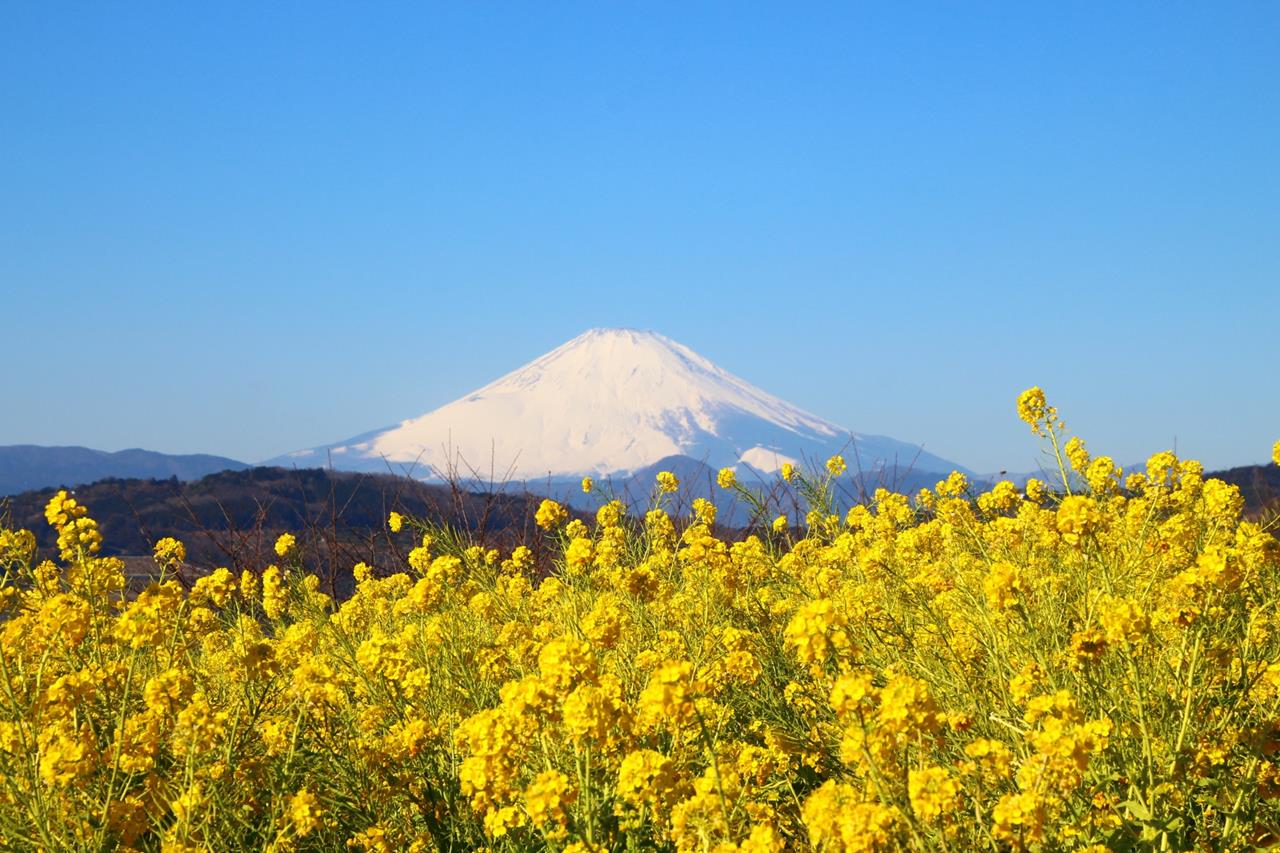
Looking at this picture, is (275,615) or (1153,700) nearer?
(1153,700)

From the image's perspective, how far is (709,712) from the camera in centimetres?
352

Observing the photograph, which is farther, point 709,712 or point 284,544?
point 284,544

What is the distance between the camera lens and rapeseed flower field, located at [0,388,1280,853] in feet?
8.55

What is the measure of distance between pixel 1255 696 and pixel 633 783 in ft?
7.27

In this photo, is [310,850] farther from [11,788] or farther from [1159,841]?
[1159,841]

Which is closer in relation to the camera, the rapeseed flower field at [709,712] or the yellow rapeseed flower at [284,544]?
the rapeseed flower field at [709,712]

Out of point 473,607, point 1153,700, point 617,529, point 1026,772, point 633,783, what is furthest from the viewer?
point 617,529

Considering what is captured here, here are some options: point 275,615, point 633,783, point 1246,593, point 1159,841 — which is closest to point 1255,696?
point 1246,593

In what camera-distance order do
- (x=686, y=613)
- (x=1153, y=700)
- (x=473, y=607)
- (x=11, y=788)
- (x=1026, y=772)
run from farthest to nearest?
(x=473, y=607) → (x=686, y=613) → (x=1153, y=700) → (x=11, y=788) → (x=1026, y=772)

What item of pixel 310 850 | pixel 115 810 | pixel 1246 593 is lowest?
pixel 310 850

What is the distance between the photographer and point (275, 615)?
6504 millimetres

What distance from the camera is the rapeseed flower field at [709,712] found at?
2.61 metres

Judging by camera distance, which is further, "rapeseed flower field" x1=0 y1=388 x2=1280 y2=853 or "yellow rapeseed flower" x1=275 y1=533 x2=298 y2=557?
"yellow rapeseed flower" x1=275 y1=533 x2=298 y2=557

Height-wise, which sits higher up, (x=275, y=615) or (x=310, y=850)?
(x=275, y=615)
